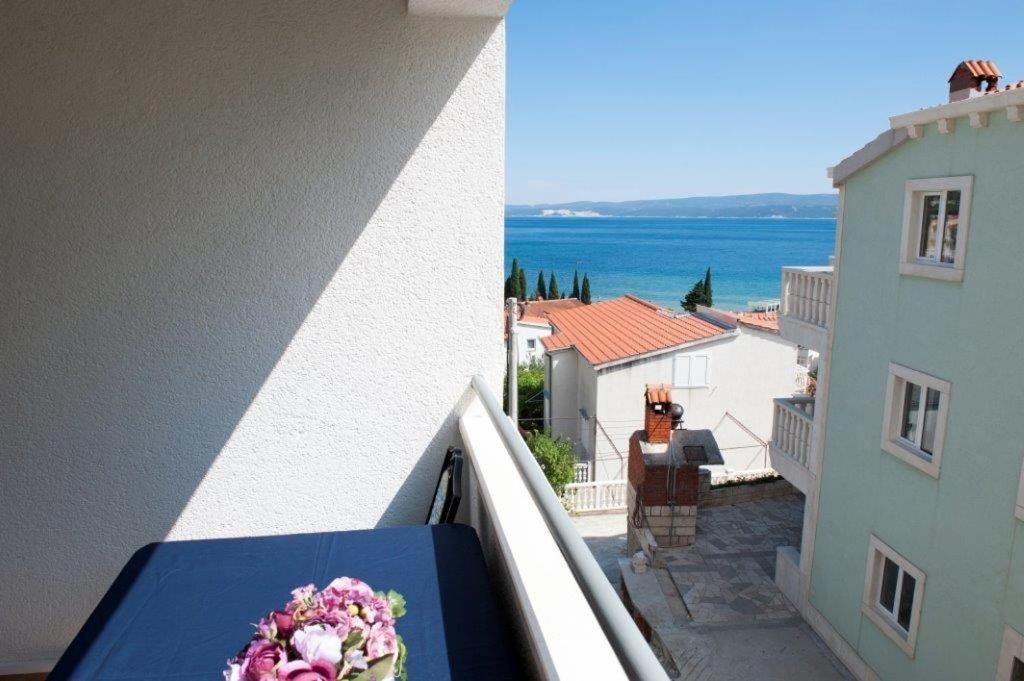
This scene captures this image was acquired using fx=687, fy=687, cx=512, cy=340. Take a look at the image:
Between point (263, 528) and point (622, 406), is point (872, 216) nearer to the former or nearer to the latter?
point (263, 528)

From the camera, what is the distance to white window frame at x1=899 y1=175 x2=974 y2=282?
17.6 feet

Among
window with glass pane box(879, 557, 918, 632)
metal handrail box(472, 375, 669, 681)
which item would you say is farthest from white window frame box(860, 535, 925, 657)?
metal handrail box(472, 375, 669, 681)

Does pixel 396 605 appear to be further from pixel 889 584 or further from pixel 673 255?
pixel 673 255

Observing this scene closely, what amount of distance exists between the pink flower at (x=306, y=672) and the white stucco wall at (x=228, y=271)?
1.73 m

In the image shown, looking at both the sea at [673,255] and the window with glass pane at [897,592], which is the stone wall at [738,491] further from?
the sea at [673,255]

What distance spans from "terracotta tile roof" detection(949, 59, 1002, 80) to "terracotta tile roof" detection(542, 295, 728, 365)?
6.92m

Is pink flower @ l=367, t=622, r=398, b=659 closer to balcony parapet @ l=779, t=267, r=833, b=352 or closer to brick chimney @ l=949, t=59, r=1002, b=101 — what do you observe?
brick chimney @ l=949, t=59, r=1002, b=101

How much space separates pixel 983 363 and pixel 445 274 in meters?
4.73

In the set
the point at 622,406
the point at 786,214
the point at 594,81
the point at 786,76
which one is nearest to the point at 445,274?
the point at 622,406

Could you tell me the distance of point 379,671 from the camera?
2.80ft

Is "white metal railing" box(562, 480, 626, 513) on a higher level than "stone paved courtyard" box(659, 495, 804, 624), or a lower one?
lower

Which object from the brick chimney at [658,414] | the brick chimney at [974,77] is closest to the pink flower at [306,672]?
the brick chimney at [658,414]

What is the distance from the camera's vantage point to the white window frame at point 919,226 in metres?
5.36

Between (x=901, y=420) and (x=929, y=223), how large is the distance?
185 cm
